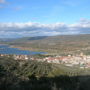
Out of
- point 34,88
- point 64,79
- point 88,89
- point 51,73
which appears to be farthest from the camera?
point 51,73

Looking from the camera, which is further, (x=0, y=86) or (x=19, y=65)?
(x=19, y=65)

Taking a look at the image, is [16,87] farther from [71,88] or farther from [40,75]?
[40,75]

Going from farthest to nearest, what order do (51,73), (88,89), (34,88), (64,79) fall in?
(51,73), (64,79), (88,89), (34,88)

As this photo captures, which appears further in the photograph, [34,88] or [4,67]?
[4,67]

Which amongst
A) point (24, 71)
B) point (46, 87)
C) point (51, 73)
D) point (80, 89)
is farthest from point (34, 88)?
point (51, 73)

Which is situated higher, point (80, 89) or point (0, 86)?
point (0, 86)

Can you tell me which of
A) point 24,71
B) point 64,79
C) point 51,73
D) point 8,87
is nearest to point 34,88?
point 8,87

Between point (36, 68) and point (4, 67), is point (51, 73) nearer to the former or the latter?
point (36, 68)

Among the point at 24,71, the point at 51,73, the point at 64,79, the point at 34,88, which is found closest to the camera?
the point at 34,88

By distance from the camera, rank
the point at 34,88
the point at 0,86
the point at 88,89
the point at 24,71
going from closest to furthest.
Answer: the point at 0,86, the point at 34,88, the point at 88,89, the point at 24,71
